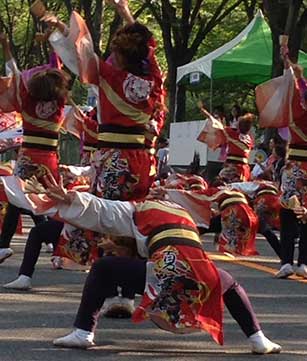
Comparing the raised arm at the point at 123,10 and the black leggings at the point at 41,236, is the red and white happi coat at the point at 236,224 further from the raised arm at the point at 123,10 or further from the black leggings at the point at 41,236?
the raised arm at the point at 123,10

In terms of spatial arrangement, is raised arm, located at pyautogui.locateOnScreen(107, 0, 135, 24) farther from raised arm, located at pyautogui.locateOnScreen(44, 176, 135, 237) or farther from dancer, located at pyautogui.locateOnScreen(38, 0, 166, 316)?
raised arm, located at pyautogui.locateOnScreen(44, 176, 135, 237)

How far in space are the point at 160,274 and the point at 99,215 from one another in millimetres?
437

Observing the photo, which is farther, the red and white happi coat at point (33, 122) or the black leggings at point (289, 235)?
the black leggings at point (289, 235)

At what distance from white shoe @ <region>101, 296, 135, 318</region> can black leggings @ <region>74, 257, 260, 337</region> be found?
1060mm

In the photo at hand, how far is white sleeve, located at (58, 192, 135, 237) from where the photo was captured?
5805mm

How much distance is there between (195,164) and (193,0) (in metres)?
9.28

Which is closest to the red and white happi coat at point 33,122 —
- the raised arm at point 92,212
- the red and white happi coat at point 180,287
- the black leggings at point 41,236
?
the black leggings at point 41,236

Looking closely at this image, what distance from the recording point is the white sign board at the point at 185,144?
22.9 m

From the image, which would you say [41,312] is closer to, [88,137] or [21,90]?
[21,90]

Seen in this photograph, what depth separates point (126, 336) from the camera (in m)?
6.52

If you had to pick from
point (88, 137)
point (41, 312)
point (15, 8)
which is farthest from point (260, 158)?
point (15, 8)

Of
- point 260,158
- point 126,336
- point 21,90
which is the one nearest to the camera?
point 126,336

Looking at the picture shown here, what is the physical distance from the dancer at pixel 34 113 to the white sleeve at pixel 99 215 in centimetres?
278

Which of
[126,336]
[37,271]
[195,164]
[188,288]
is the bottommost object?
[195,164]
